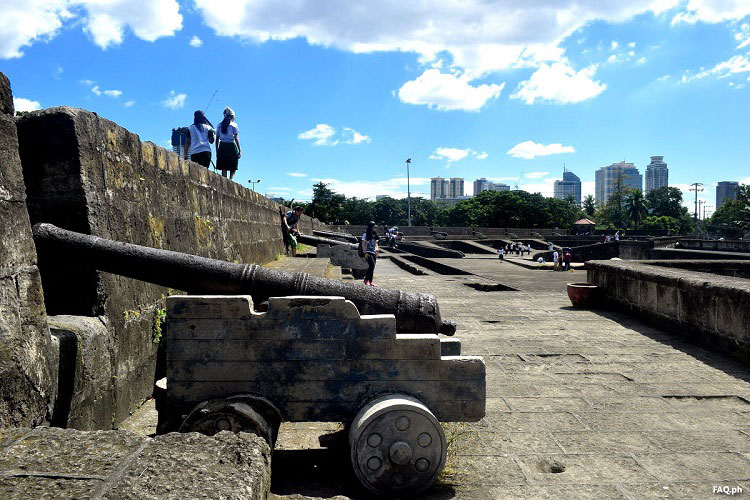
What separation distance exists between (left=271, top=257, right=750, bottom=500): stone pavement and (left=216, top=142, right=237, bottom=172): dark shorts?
192 inches

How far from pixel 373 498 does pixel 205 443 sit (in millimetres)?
970

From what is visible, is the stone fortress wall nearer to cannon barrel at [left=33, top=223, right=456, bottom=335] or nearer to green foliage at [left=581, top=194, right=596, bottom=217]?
cannon barrel at [left=33, top=223, right=456, bottom=335]

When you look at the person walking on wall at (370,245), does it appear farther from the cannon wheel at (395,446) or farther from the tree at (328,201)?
the tree at (328,201)

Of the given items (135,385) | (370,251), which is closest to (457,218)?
(370,251)

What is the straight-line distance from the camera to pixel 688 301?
20.1ft

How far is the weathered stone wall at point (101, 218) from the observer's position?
2.98 metres

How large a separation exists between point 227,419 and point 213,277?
0.81 m

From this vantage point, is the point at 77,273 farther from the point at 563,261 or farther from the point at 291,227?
the point at 563,261

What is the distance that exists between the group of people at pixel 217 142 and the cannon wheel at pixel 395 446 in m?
5.60

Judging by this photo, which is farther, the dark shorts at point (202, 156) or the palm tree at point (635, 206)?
the palm tree at point (635, 206)

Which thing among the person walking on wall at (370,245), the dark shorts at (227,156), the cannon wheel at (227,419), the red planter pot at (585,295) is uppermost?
the dark shorts at (227,156)

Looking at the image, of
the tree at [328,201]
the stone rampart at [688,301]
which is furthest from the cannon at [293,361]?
the tree at [328,201]

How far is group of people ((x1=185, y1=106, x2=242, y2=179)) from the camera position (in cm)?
746

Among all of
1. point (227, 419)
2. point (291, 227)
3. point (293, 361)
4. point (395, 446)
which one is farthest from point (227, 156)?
point (395, 446)
